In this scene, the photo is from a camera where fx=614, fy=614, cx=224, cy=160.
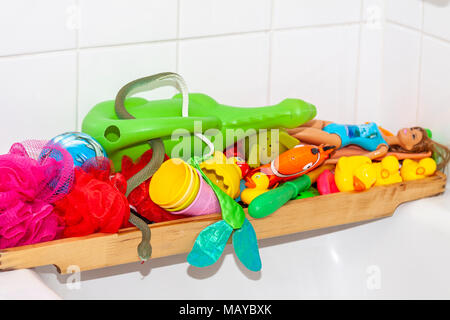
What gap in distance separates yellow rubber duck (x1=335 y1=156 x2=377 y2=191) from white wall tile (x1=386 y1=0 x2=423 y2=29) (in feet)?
1.10

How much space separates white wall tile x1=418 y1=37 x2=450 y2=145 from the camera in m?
1.13

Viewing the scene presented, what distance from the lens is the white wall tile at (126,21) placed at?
92cm

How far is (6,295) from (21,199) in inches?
4.6

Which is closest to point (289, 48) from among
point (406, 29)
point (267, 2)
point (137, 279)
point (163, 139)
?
point (267, 2)

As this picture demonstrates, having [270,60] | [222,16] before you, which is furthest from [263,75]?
[222,16]

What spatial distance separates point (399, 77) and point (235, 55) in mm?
345

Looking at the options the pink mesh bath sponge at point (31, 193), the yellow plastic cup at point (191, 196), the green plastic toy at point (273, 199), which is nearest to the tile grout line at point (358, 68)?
the green plastic toy at point (273, 199)

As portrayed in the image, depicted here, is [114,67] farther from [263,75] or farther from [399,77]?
[399,77]

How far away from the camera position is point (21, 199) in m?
0.73

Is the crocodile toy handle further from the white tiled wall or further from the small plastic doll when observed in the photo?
the small plastic doll

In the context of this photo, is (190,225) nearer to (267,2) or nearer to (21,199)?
(21,199)

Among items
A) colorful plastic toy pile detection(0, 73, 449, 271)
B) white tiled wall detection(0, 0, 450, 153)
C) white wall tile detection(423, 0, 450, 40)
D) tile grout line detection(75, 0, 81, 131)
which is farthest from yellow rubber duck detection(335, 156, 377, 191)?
tile grout line detection(75, 0, 81, 131)

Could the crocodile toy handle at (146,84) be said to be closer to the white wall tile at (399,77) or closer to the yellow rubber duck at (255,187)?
the yellow rubber duck at (255,187)

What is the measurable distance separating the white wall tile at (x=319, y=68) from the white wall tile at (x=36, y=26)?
1.23ft
